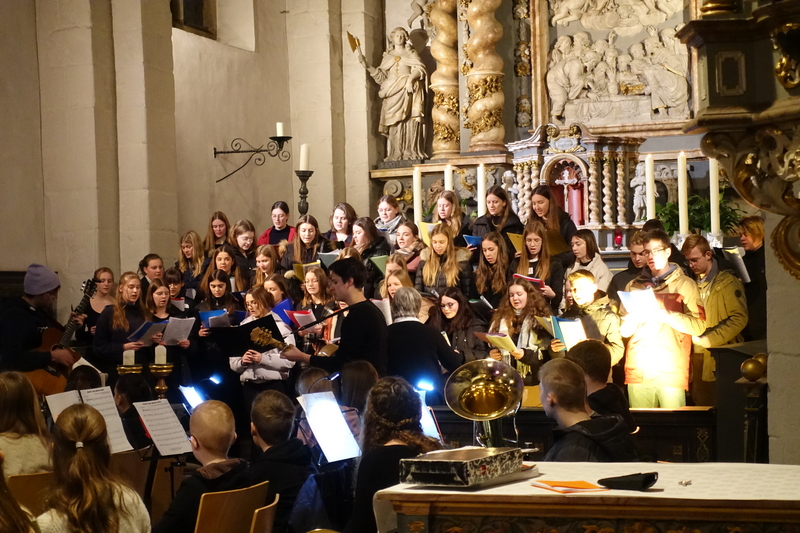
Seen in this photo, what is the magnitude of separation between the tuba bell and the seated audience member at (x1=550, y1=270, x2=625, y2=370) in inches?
129

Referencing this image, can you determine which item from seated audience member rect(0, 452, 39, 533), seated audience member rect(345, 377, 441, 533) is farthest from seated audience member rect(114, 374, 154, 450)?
seated audience member rect(0, 452, 39, 533)

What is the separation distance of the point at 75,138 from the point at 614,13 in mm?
6347

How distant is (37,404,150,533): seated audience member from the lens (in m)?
3.41

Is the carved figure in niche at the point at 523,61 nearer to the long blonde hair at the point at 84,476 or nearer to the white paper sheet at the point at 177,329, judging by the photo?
the white paper sheet at the point at 177,329

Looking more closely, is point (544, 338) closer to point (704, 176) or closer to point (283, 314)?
point (283, 314)

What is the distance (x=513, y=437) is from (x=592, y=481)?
9.72 ft

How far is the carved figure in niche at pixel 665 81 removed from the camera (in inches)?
468

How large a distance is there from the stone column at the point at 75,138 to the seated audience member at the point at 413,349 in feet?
15.1

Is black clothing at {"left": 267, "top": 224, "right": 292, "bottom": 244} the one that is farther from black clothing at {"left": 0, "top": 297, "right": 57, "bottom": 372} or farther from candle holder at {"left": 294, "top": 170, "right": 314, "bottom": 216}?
black clothing at {"left": 0, "top": 297, "right": 57, "bottom": 372}

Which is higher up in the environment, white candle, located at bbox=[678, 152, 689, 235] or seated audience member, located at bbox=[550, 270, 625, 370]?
white candle, located at bbox=[678, 152, 689, 235]

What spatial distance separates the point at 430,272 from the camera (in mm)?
7887

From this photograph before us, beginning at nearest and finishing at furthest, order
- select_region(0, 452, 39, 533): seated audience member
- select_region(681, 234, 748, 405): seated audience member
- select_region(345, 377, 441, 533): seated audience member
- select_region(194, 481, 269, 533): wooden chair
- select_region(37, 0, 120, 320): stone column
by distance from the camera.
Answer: select_region(0, 452, 39, 533): seated audience member, select_region(194, 481, 269, 533): wooden chair, select_region(345, 377, 441, 533): seated audience member, select_region(681, 234, 748, 405): seated audience member, select_region(37, 0, 120, 320): stone column

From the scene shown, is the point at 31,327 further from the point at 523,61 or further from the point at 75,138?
the point at 523,61

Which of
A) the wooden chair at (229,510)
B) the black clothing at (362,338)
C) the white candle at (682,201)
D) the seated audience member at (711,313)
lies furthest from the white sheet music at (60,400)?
the white candle at (682,201)
